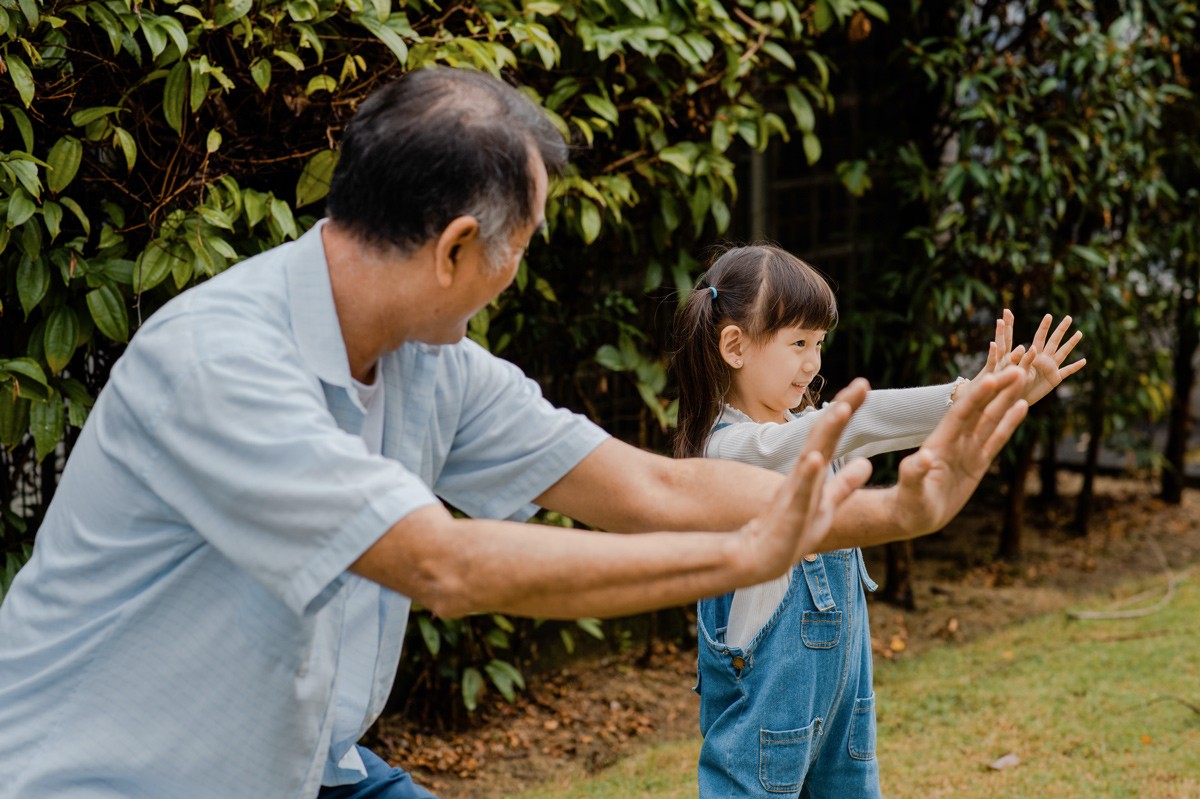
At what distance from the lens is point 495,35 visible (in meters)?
3.17

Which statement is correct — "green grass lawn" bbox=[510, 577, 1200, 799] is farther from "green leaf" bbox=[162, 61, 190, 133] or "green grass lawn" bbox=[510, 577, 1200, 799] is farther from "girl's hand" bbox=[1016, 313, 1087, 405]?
"green leaf" bbox=[162, 61, 190, 133]

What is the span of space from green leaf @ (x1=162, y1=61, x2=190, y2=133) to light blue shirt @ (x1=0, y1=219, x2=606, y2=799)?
131cm

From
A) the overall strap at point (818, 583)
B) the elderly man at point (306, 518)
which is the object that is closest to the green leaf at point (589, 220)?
the overall strap at point (818, 583)

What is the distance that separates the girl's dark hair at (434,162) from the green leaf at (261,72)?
1.39 m

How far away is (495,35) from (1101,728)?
2817 mm

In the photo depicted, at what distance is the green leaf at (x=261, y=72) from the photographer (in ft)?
9.27

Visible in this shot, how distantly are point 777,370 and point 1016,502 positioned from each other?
3617 mm

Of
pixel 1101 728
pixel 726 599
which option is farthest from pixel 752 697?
pixel 1101 728

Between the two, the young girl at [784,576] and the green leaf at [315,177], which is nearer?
the young girl at [784,576]

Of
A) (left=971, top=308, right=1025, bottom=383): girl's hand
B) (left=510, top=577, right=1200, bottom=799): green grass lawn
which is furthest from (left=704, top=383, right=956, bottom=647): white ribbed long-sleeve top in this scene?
(left=510, top=577, right=1200, bottom=799): green grass lawn

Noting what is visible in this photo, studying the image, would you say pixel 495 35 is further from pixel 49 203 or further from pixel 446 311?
pixel 446 311

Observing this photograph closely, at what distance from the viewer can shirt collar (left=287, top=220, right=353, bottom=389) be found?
154 centimetres

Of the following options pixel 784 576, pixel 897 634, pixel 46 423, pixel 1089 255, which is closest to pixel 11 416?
pixel 46 423

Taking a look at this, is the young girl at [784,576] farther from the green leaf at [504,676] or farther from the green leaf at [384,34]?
the green leaf at [504,676]
